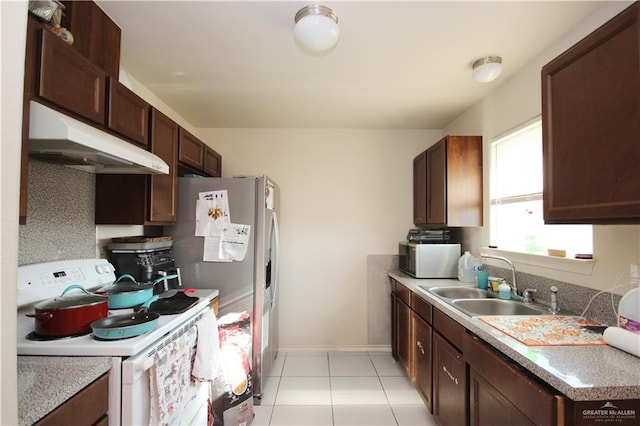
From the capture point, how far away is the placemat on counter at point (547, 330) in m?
1.19

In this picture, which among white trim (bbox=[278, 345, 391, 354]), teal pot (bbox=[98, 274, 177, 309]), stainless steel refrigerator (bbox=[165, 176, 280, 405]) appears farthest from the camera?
white trim (bbox=[278, 345, 391, 354])

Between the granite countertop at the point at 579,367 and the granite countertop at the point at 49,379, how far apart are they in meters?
1.49

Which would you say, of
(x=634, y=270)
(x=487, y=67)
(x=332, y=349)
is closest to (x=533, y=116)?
(x=487, y=67)

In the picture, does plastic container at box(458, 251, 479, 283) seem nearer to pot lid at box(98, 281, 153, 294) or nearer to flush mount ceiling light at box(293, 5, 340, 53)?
flush mount ceiling light at box(293, 5, 340, 53)

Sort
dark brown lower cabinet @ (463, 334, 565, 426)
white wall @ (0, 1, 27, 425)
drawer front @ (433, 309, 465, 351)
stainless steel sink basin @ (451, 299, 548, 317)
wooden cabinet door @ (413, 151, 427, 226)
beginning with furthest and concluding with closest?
wooden cabinet door @ (413, 151, 427, 226) < stainless steel sink basin @ (451, 299, 548, 317) < drawer front @ (433, 309, 465, 351) < dark brown lower cabinet @ (463, 334, 565, 426) < white wall @ (0, 1, 27, 425)

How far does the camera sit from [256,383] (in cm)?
229

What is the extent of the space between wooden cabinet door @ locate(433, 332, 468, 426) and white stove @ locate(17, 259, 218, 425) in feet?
4.70

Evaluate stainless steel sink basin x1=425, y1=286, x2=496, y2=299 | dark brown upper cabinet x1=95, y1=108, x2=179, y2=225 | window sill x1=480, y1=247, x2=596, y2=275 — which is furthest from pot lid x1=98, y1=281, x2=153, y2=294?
window sill x1=480, y1=247, x2=596, y2=275

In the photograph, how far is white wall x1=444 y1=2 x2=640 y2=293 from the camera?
Result: 1.36m

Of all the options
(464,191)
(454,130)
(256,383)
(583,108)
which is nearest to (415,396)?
(256,383)

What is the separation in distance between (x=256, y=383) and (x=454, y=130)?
3.03m

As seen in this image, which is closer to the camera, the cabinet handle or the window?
the cabinet handle

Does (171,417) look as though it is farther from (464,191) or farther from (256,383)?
(464,191)

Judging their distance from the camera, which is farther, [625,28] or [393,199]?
[393,199]
